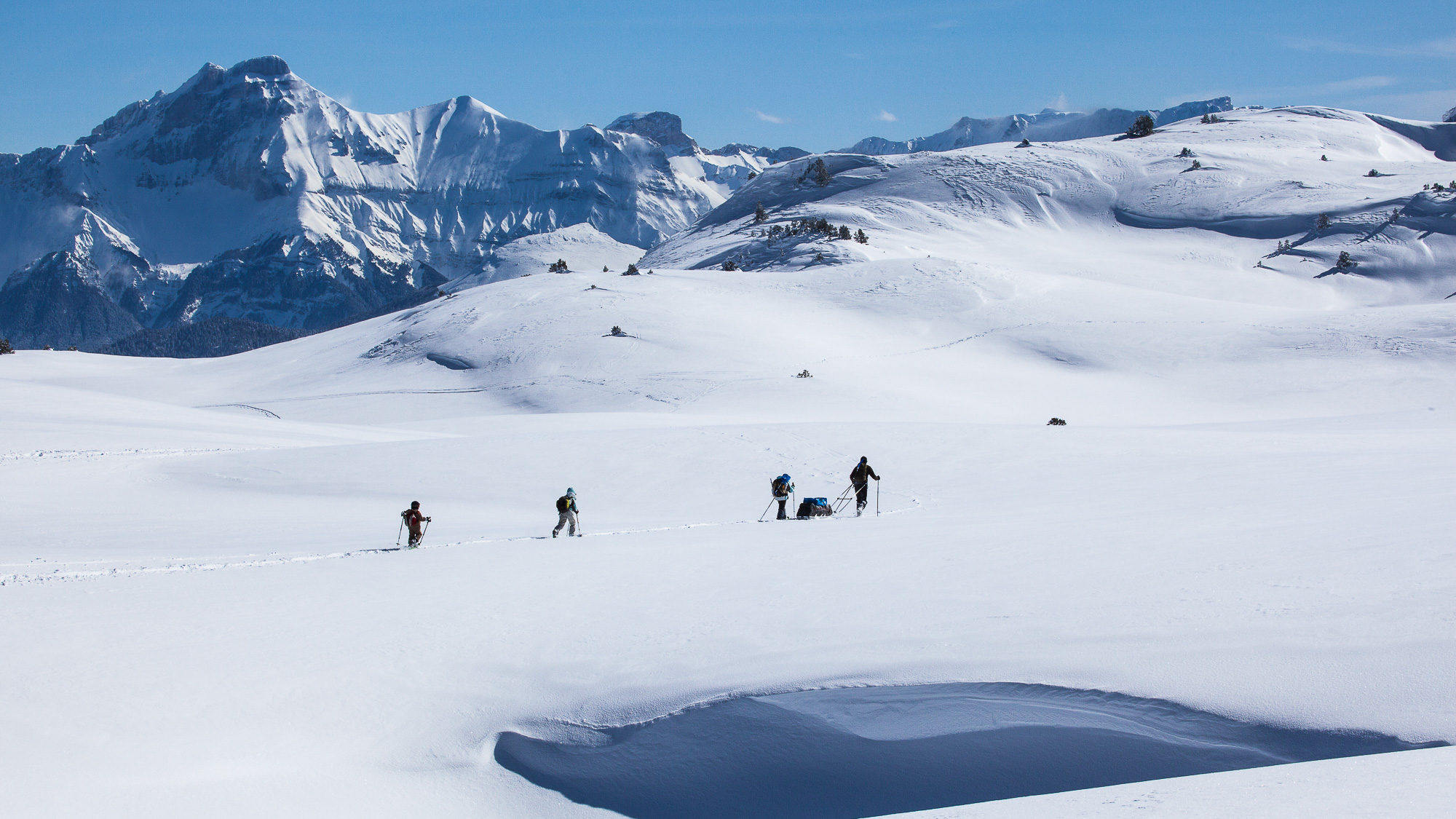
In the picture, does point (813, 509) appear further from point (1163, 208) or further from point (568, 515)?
point (1163, 208)

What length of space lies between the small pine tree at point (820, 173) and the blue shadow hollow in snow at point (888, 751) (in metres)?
98.5

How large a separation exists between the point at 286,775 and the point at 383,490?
1375 centimetres

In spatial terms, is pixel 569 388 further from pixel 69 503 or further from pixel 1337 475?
pixel 1337 475

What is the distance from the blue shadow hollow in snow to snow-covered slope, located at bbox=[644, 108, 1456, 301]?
184ft

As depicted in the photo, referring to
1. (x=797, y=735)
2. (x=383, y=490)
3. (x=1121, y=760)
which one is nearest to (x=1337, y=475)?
(x=1121, y=760)

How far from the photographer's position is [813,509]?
56.7 ft

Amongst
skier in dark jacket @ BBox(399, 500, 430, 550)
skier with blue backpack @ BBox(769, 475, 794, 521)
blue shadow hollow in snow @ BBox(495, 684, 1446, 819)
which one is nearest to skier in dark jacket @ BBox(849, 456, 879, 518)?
skier with blue backpack @ BBox(769, 475, 794, 521)

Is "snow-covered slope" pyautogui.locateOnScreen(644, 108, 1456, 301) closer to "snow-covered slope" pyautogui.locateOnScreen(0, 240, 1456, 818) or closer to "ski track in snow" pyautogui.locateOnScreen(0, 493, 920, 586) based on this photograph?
"snow-covered slope" pyautogui.locateOnScreen(0, 240, 1456, 818)

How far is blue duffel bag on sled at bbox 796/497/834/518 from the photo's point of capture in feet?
56.5

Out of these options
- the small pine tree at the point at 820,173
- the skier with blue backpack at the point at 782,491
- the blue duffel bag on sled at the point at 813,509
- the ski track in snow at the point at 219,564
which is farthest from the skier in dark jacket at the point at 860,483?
the small pine tree at the point at 820,173

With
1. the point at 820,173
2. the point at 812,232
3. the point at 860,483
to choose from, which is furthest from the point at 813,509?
the point at 820,173

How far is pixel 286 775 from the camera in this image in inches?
270

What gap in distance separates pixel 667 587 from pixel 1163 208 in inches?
3239

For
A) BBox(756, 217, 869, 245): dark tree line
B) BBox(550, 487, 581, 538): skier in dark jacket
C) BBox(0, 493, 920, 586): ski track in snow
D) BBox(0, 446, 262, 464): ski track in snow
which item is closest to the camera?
BBox(0, 493, 920, 586): ski track in snow
